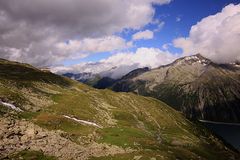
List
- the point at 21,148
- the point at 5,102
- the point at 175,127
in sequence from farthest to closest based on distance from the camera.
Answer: the point at 175,127
the point at 5,102
the point at 21,148

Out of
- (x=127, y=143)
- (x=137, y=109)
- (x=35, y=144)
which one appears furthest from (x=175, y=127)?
(x=35, y=144)

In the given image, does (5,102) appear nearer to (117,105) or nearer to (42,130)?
(42,130)

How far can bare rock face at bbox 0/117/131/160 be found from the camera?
182 ft

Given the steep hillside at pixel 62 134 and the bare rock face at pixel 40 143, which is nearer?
the bare rock face at pixel 40 143

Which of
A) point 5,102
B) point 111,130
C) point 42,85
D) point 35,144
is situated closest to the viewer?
point 35,144

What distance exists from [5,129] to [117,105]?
285 ft

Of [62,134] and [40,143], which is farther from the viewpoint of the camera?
[62,134]

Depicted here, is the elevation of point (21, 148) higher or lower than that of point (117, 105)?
lower

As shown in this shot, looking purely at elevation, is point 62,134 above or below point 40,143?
above

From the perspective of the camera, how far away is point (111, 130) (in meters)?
84.9

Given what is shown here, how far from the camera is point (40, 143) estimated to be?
59.2m

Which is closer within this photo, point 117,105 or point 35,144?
point 35,144

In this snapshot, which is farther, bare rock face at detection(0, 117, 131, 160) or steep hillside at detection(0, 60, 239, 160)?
steep hillside at detection(0, 60, 239, 160)

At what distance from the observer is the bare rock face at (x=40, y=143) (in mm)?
55500
